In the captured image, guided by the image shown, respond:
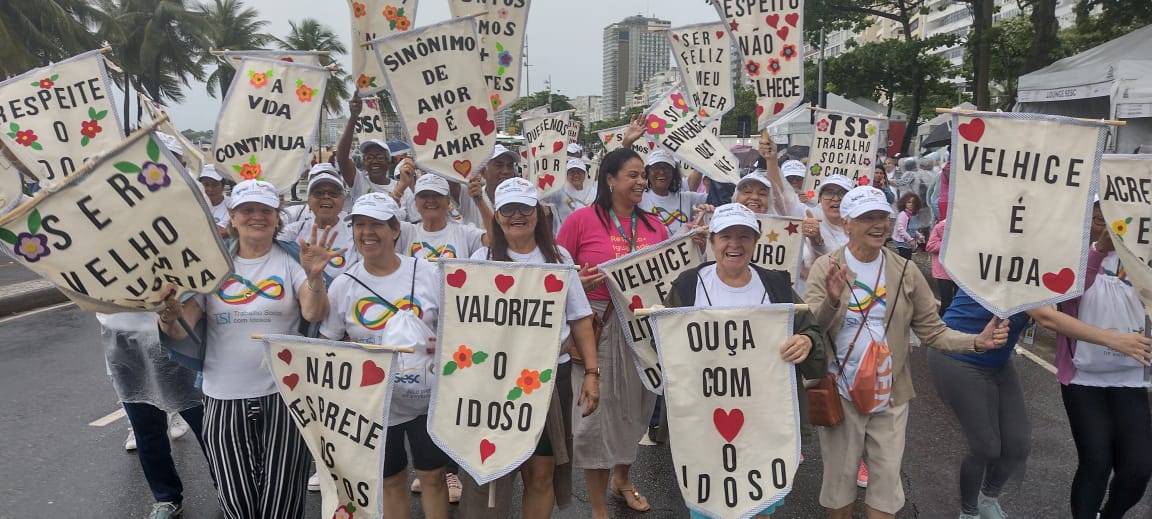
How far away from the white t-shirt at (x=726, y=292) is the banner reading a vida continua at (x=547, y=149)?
13.3 ft

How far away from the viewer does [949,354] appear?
391 cm

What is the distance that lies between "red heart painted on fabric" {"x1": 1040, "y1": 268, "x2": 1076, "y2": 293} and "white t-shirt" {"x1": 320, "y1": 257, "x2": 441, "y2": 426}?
104 inches

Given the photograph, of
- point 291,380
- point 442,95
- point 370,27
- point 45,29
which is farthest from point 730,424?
point 45,29

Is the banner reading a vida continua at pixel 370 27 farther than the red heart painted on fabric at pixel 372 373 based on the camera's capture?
Yes

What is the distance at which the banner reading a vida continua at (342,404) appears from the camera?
3.11 m

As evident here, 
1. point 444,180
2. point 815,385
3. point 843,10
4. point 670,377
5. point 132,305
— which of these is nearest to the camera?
point 132,305

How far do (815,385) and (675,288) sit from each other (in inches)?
31.2

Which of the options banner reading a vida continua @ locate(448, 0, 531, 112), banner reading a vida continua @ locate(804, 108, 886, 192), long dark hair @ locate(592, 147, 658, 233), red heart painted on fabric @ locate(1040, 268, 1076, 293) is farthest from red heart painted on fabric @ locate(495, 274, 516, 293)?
banner reading a vida continua @ locate(804, 108, 886, 192)

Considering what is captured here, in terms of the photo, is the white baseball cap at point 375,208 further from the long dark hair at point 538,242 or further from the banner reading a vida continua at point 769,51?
the banner reading a vida continua at point 769,51

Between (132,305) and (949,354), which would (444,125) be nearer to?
(132,305)

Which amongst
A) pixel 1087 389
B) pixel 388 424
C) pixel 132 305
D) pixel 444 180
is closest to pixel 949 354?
pixel 1087 389

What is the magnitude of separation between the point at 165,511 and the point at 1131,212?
16.6 ft

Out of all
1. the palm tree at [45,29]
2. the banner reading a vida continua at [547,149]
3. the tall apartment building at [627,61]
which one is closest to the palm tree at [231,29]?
the palm tree at [45,29]

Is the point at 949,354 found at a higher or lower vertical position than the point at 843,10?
lower
